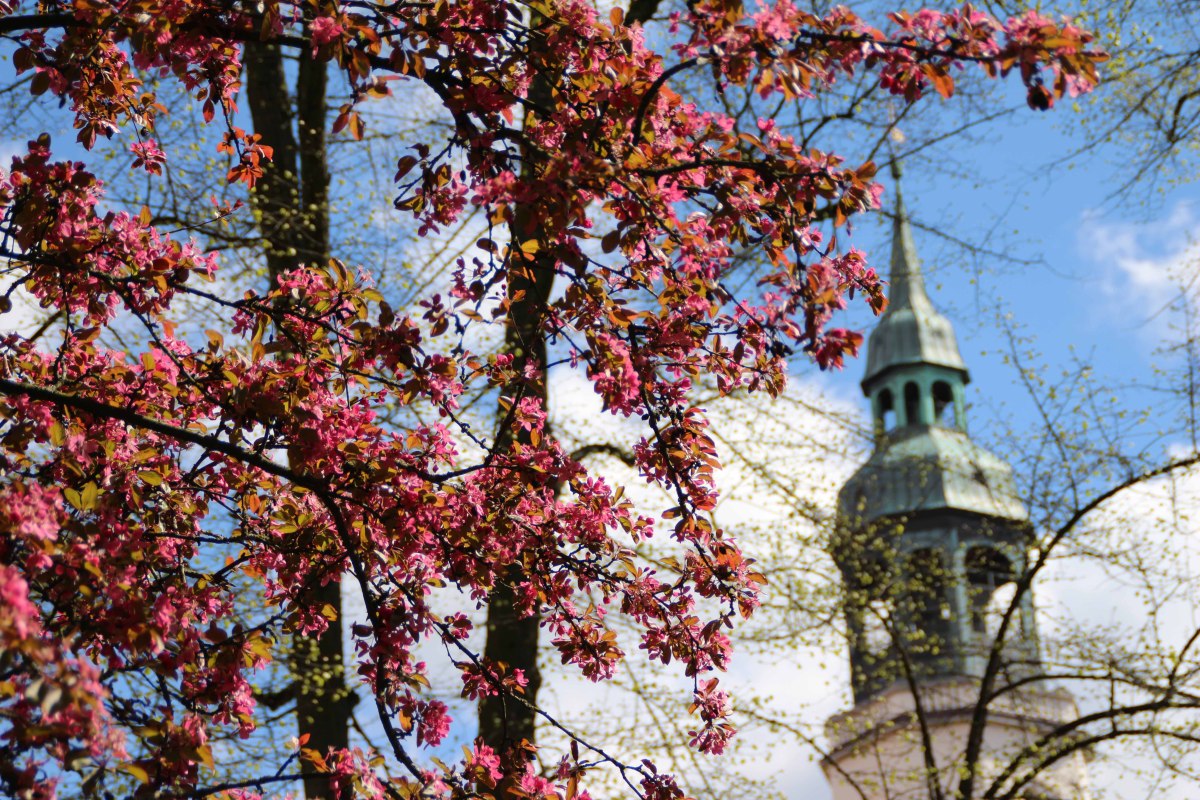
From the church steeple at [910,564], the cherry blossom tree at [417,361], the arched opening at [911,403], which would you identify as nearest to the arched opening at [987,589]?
the church steeple at [910,564]

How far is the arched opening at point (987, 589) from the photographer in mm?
13163

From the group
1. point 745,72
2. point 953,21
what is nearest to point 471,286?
point 745,72

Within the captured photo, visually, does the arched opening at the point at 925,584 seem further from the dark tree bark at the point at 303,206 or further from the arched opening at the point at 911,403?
the arched opening at the point at 911,403

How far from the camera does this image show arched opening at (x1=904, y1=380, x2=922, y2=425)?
2681 centimetres

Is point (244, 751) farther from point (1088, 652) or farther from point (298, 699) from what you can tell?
point (1088, 652)

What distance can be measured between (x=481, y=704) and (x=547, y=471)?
1.28 metres

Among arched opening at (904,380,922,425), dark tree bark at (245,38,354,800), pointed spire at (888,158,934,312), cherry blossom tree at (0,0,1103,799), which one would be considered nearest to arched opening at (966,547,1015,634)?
pointed spire at (888,158,934,312)

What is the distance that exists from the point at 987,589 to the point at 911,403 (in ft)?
44.1

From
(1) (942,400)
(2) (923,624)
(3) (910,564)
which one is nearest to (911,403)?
(1) (942,400)

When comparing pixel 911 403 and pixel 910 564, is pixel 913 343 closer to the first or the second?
pixel 911 403

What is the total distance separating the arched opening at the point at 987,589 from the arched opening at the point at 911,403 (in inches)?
464

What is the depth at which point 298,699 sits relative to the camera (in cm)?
878

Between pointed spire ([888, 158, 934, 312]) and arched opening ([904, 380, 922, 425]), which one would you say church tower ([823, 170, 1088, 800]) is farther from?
arched opening ([904, 380, 922, 425])

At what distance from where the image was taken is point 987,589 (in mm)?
13812
